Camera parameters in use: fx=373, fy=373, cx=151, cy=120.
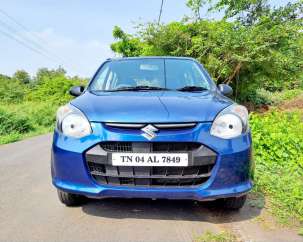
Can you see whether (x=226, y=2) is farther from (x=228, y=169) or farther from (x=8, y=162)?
(x=228, y=169)

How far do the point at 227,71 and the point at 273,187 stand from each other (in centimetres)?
1203

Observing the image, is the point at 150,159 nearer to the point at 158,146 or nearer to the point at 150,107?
the point at 158,146

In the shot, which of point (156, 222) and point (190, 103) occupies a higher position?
point (190, 103)

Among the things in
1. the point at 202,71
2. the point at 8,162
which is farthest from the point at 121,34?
the point at 202,71

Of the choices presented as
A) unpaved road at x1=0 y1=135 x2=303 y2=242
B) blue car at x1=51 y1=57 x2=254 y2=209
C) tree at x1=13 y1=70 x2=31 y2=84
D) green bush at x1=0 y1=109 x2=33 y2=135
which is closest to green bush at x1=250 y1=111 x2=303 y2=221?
unpaved road at x1=0 y1=135 x2=303 y2=242

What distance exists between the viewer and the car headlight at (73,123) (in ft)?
9.79

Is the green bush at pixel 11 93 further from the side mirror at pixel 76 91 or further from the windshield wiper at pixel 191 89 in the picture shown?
the windshield wiper at pixel 191 89

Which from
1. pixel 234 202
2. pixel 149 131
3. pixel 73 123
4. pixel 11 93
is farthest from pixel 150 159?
pixel 11 93

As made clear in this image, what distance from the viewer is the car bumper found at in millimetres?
2871

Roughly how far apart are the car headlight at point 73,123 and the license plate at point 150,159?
1.09 ft

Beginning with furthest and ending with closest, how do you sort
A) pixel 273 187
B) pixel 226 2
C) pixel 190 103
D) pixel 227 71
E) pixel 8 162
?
pixel 226 2, pixel 227 71, pixel 8 162, pixel 273 187, pixel 190 103

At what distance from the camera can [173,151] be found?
9.45 feet

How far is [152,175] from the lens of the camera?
2930 mm

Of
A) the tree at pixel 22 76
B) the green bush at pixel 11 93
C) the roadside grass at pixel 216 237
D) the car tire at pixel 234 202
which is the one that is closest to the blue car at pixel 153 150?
the car tire at pixel 234 202
